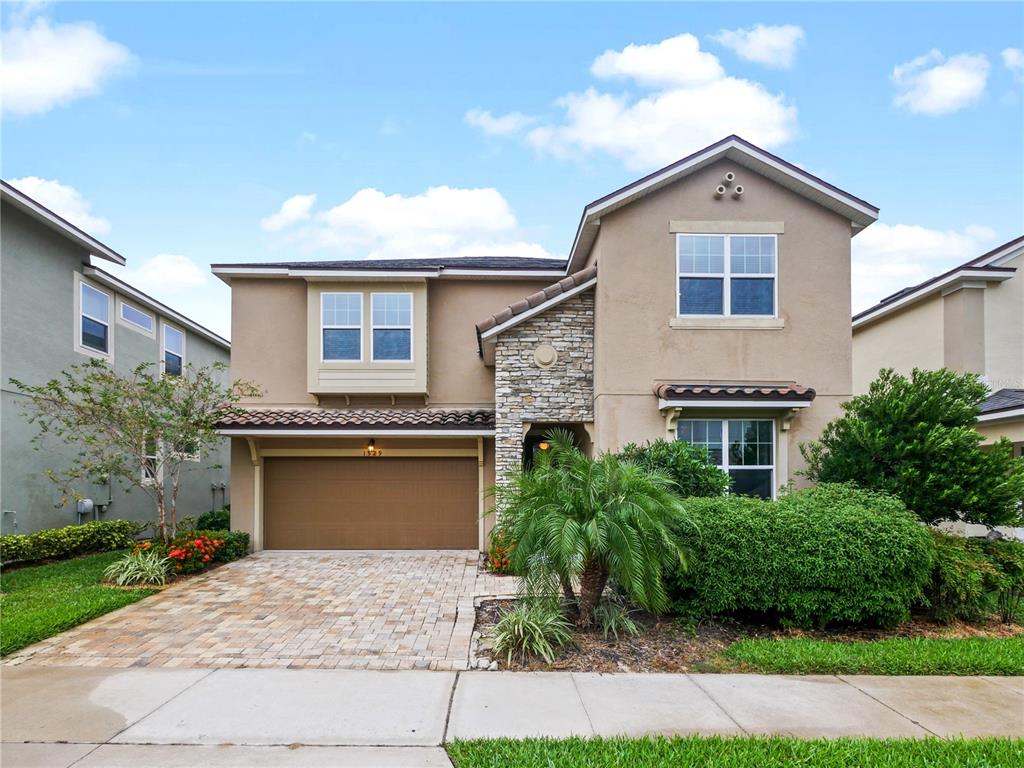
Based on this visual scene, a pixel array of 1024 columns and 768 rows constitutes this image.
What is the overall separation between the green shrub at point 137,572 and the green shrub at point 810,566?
8.70m

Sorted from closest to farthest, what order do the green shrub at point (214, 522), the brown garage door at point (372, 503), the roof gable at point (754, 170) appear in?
the roof gable at point (754, 170) < the brown garage door at point (372, 503) < the green shrub at point (214, 522)

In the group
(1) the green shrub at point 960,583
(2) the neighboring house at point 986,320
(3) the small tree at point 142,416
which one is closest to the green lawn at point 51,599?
(3) the small tree at point 142,416

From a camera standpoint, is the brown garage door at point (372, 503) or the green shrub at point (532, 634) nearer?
the green shrub at point (532, 634)

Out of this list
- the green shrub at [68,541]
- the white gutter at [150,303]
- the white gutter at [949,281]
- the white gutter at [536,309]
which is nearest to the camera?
the green shrub at [68,541]

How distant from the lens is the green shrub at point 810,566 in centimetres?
666

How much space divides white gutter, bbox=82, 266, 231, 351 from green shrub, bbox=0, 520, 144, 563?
6.13 meters

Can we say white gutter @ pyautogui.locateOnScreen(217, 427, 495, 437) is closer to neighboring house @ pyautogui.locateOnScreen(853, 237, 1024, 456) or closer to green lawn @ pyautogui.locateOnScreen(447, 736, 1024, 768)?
green lawn @ pyautogui.locateOnScreen(447, 736, 1024, 768)

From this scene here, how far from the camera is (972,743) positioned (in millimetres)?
4293

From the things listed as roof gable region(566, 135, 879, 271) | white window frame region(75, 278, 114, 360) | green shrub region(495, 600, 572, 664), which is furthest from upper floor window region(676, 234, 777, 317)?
white window frame region(75, 278, 114, 360)

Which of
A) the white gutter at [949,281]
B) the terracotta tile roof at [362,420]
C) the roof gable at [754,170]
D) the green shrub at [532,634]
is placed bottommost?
the green shrub at [532,634]

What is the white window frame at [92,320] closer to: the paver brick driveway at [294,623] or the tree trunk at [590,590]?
the paver brick driveway at [294,623]

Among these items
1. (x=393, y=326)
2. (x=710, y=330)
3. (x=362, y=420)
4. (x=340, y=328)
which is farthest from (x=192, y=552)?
(x=710, y=330)

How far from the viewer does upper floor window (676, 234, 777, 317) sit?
10.8 metres

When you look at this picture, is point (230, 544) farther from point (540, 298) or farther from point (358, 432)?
point (540, 298)
